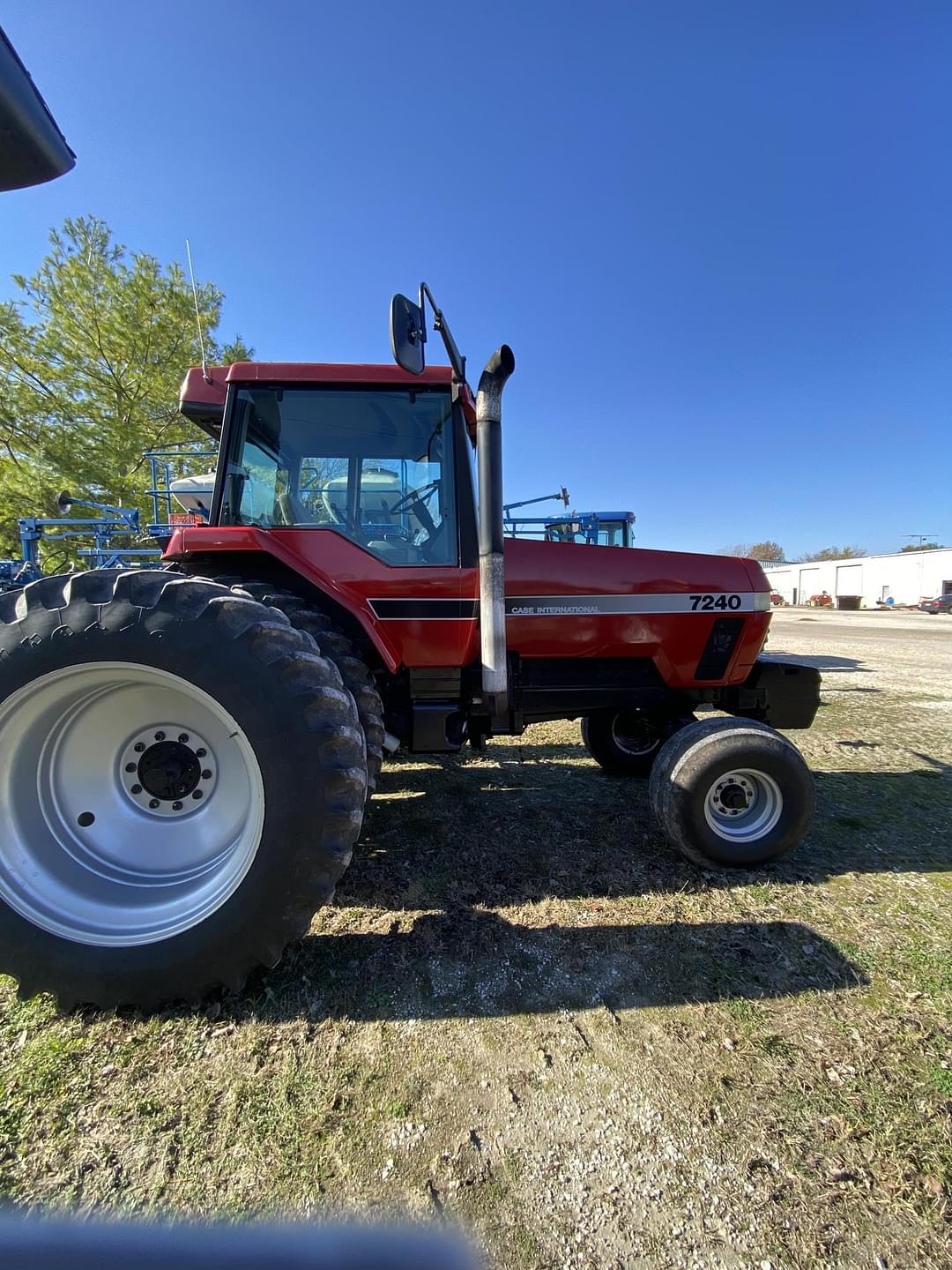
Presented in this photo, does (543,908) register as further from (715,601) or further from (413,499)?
(413,499)

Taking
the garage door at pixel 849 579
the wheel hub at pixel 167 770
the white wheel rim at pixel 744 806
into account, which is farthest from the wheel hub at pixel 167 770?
the garage door at pixel 849 579

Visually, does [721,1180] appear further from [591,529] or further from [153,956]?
[591,529]

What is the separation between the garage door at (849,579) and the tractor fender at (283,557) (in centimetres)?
5664

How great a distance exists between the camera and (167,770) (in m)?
1.83

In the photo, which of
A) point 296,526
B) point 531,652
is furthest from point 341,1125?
point 296,526

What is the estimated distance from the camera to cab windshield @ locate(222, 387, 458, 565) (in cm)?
237

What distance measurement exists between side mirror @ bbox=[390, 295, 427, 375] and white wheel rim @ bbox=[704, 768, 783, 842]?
222 cm

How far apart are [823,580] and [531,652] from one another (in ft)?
196

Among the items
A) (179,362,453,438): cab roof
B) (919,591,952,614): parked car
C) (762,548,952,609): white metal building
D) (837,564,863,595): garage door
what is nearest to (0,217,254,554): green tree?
(179,362,453,438): cab roof

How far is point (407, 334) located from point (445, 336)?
12.6 inches

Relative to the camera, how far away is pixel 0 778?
1.67m

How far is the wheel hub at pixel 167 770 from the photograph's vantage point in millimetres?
1829

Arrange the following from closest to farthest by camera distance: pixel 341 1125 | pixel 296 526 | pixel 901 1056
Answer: pixel 341 1125 → pixel 901 1056 → pixel 296 526

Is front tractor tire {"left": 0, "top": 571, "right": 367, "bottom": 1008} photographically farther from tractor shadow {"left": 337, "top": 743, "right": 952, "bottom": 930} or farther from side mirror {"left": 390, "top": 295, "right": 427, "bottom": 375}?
side mirror {"left": 390, "top": 295, "right": 427, "bottom": 375}
